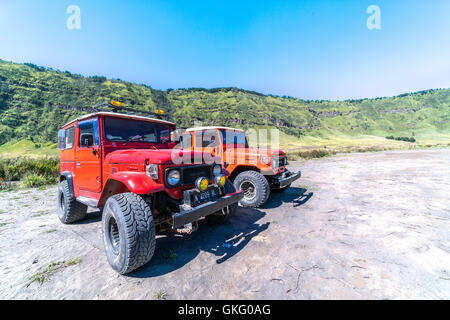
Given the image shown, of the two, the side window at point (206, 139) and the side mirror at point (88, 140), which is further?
the side window at point (206, 139)

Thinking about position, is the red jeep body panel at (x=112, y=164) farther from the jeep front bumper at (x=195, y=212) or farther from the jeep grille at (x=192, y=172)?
the jeep front bumper at (x=195, y=212)

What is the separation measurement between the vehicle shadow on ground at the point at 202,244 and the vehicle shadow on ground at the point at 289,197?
4.20ft

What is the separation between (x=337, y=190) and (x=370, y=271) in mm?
4647

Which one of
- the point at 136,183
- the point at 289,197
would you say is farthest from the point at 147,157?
the point at 289,197

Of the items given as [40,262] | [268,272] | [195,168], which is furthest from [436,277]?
[40,262]

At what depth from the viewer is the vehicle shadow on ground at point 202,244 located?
263cm

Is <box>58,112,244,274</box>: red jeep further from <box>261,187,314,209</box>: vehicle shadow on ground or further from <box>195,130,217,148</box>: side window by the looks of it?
<box>261,187,314,209</box>: vehicle shadow on ground

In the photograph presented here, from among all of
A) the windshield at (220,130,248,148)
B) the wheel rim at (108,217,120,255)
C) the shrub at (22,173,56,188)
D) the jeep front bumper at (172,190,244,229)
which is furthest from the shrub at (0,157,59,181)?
the jeep front bumper at (172,190,244,229)

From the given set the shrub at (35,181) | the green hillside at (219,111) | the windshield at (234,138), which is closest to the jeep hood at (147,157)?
the windshield at (234,138)

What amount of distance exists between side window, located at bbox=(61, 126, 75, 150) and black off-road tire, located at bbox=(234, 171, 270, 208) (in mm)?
3895

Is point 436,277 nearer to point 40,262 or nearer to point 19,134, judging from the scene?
point 40,262

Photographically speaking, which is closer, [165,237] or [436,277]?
[436,277]

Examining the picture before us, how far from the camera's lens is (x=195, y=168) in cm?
314
